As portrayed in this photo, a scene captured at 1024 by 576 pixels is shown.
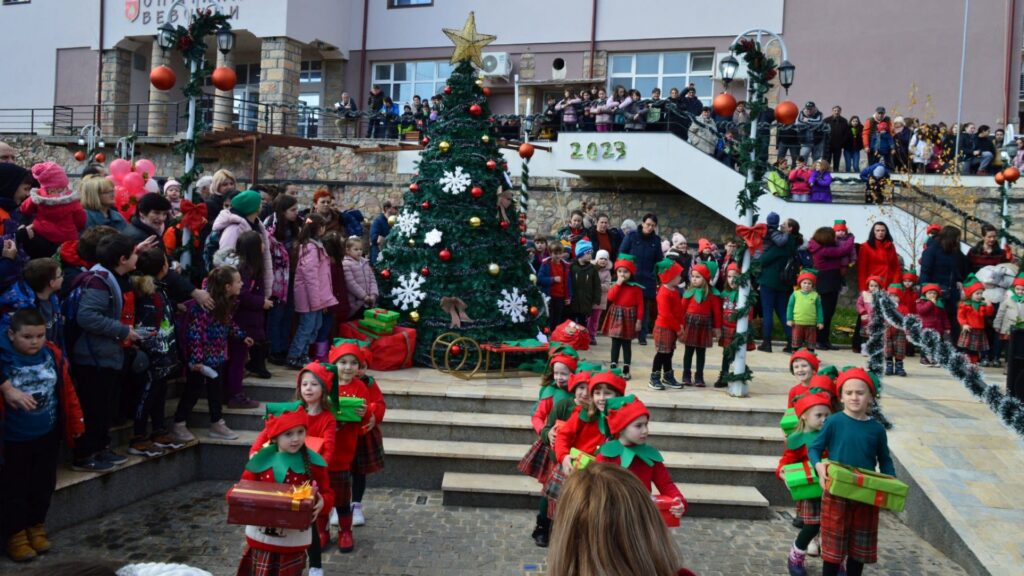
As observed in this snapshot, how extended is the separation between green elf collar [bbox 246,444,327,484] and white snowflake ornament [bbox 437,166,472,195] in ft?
17.5

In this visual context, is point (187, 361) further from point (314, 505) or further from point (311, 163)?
point (311, 163)

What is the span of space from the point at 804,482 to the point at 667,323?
3.46m

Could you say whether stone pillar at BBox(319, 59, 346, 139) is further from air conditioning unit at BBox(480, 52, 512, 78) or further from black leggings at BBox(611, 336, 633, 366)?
black leggings at BBox(611, 336, 633, 366)

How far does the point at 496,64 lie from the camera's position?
2231 cm

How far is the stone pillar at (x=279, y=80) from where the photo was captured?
22.3 m

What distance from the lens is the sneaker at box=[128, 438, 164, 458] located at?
6.58 meters

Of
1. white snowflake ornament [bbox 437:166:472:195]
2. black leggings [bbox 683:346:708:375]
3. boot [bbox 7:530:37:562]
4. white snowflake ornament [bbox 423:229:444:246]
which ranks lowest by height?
boot [bbox 7:530:37:562]

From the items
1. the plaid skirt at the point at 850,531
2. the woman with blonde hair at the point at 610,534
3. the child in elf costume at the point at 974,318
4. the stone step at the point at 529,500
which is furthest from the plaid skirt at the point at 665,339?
the woman with blonde hair at the point at 610,534

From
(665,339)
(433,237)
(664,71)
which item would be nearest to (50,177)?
(433,237)

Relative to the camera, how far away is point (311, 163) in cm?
2123

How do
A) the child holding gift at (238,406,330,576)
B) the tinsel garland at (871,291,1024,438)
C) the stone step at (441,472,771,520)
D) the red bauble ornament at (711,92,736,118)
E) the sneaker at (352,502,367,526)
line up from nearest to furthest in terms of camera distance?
the child holding gift at (238,406,330,576), the tinsel garland at (871,291,1024,438), the sneaker at (352,502,367,526), the stone step at (441,472,771,520), the red bauble ornament at (711,92,736,118)

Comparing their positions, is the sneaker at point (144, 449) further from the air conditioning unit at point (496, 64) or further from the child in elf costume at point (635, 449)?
the air conditioning unit at point (496, 64)

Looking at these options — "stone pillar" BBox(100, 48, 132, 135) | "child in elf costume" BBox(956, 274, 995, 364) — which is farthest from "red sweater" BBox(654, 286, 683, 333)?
"stone pillar" BBox(100, 48, 132, 135)

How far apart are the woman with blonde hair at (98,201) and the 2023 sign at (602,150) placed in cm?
1267
